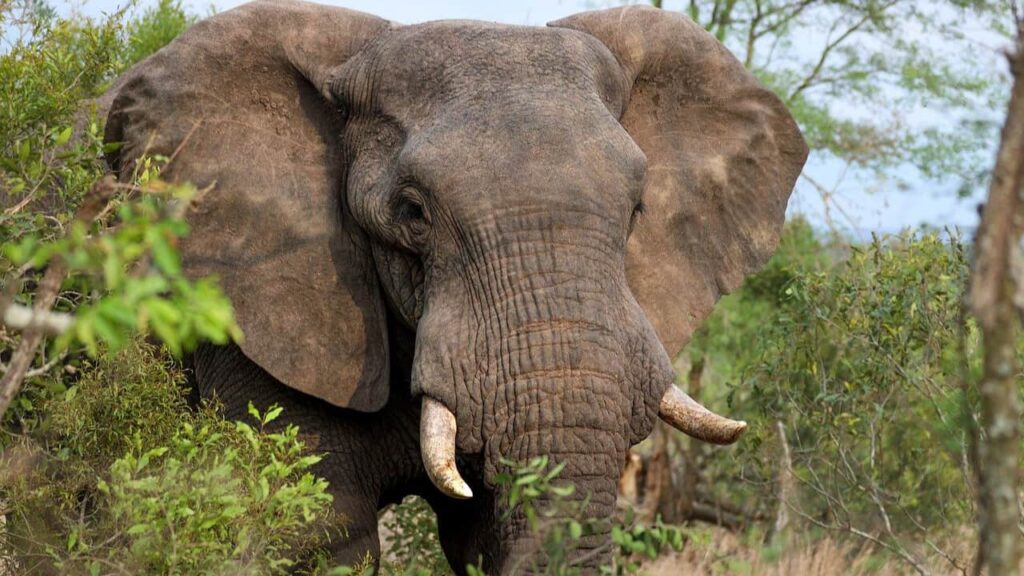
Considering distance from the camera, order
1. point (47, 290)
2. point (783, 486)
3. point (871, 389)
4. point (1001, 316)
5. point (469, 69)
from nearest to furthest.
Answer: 1. point (1001, 316)
2. point (47, 290)
3. point (469, 69)
4. point (871, 389)
5. point (783, 486)

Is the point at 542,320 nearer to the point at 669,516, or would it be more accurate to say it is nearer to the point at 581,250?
the point at 581,250

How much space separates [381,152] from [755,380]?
3.10 m

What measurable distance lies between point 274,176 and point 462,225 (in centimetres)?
95

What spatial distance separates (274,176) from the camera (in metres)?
5.48

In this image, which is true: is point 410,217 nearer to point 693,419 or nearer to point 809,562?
point 693,419

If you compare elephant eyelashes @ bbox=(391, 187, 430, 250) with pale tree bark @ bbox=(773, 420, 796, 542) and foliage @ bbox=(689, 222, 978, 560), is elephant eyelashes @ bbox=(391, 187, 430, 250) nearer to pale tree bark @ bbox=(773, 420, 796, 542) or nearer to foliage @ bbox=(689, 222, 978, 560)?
foliage @ bbox=(689, 222, 978, 560)

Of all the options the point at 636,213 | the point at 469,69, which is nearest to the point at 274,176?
the point at 469,69

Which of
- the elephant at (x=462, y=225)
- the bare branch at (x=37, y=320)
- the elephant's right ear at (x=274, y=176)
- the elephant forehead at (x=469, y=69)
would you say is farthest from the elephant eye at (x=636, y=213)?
the bare branch at (x=37, y=320)

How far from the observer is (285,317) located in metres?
5.38

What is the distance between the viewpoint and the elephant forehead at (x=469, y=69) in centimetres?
508

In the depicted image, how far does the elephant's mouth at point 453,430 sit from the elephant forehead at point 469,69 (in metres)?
1.03

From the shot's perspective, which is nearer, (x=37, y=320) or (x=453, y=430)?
(x=37, y=320)

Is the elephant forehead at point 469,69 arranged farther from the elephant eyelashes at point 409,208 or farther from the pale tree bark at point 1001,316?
the pale tree bark at point 1001,316

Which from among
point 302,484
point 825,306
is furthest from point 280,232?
point 825,306
